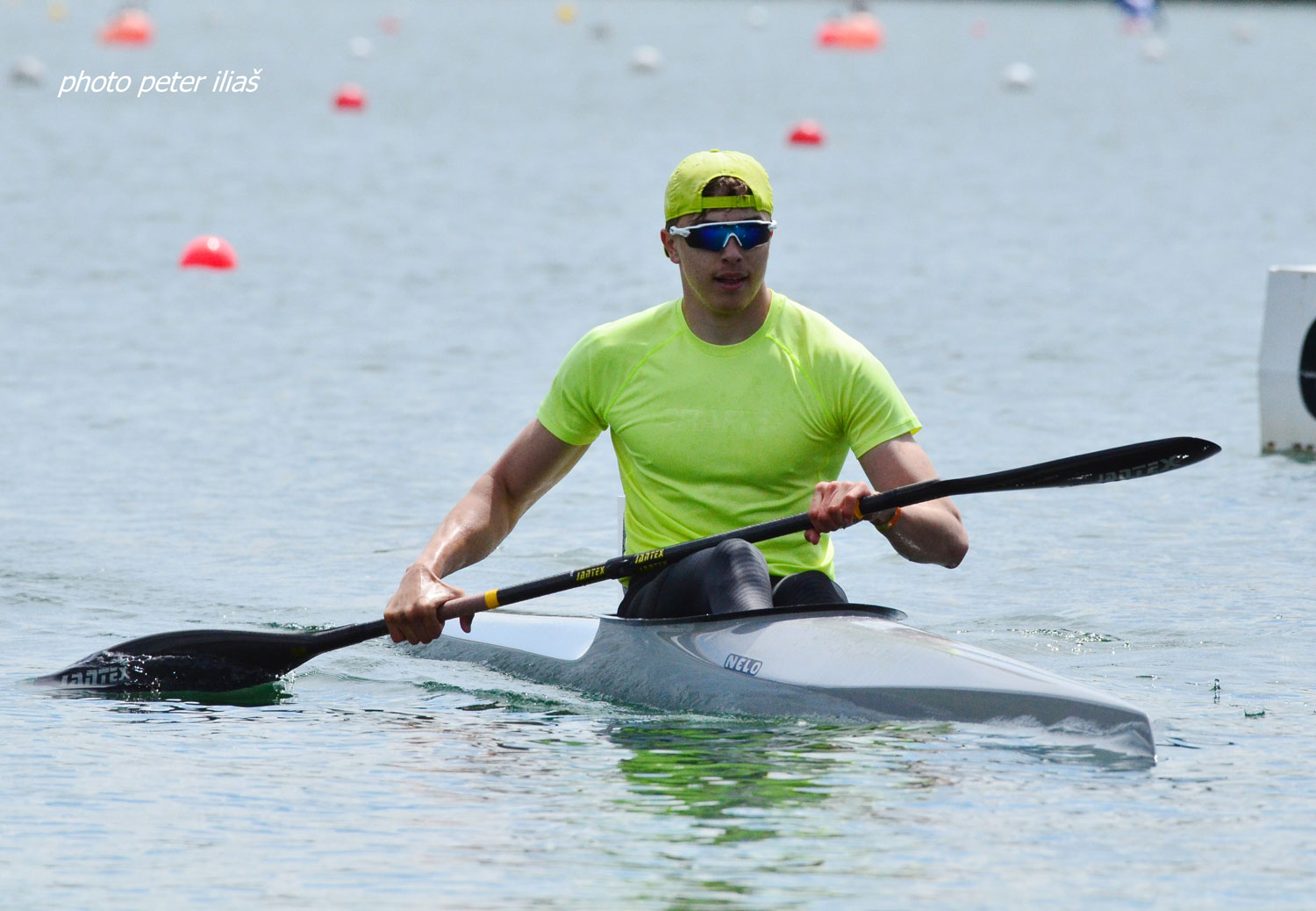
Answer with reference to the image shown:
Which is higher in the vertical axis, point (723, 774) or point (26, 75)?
point (26, 75)

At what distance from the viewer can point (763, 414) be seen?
242 inches

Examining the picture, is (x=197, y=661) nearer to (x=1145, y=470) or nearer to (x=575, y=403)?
(x=575, y=403)

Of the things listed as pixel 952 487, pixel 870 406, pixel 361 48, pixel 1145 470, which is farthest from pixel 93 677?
pixel 361 48

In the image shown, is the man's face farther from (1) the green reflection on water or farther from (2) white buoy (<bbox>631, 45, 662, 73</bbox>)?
(2) white buoy (<bbox>631, 45, 662, 73</bbox>)

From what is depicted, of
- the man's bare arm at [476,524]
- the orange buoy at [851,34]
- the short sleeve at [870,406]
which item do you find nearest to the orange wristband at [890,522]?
the short sleeve at [870,406]

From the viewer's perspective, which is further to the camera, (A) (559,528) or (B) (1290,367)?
(B) (1290,367)

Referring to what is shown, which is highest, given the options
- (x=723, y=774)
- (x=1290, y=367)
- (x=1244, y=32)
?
(x=1244, y=32)

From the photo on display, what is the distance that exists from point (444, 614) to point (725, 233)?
1.34 meters

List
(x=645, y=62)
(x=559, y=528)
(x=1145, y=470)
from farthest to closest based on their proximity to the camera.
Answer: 1. (x=645, y=62)
2. (x=559, y=528)
3. (x=1145, y=470)

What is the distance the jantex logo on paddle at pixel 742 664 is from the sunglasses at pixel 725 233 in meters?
1.15

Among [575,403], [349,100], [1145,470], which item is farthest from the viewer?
[349,100]

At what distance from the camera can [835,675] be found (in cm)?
602

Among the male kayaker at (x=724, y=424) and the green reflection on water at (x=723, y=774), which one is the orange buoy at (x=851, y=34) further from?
the green reflection on water at (x=723, y=774)

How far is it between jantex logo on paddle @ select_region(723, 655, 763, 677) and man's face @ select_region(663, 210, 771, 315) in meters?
0.98
